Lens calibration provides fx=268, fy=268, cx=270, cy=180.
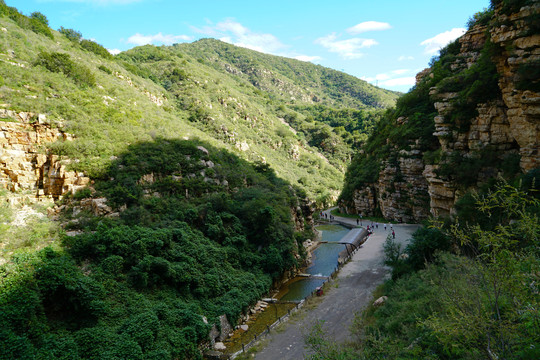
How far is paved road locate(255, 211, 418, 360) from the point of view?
14.6m

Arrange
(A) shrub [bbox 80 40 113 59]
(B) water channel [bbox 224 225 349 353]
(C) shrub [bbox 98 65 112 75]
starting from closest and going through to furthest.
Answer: (B) water channel [bbox 224 225 349 353] < (C) shrub [bbox 98 65 112 75] < (A) shrub [bbox 80 40 113 59]

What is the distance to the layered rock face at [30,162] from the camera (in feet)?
61.8

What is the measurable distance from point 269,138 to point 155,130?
39.3 meters

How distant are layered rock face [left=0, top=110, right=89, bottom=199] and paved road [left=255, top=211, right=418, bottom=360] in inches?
709

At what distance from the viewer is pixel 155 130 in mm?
30047

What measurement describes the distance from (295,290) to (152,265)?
12754mm

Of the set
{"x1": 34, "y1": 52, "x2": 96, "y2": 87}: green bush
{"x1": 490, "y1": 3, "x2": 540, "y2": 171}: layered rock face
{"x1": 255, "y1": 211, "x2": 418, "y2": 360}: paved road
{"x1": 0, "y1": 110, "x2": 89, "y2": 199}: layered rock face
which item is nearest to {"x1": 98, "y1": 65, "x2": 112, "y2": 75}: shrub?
{"x1": 34, "y1": 52, "x2": 96, "y2": 87}: green bush

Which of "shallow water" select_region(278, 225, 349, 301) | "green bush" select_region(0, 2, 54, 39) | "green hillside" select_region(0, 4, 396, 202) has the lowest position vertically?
"shallow water" select_region(278, 225, 349, 301)

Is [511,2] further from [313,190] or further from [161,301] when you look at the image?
[313,190]

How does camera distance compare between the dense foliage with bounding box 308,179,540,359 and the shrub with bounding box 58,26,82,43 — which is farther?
the shrub with bounding box 58,26,82,43

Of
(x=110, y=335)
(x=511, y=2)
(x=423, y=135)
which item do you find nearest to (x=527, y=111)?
(x=511, y=2)

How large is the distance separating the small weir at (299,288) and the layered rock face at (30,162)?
52.6 feet

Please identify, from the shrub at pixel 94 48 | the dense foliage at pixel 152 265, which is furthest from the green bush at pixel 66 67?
the shrub at pixel 94 48

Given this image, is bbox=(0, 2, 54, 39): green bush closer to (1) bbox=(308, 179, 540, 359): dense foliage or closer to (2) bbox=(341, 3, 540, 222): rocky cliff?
(1) bbox=(308, 179, 540, 359): dense foliage
